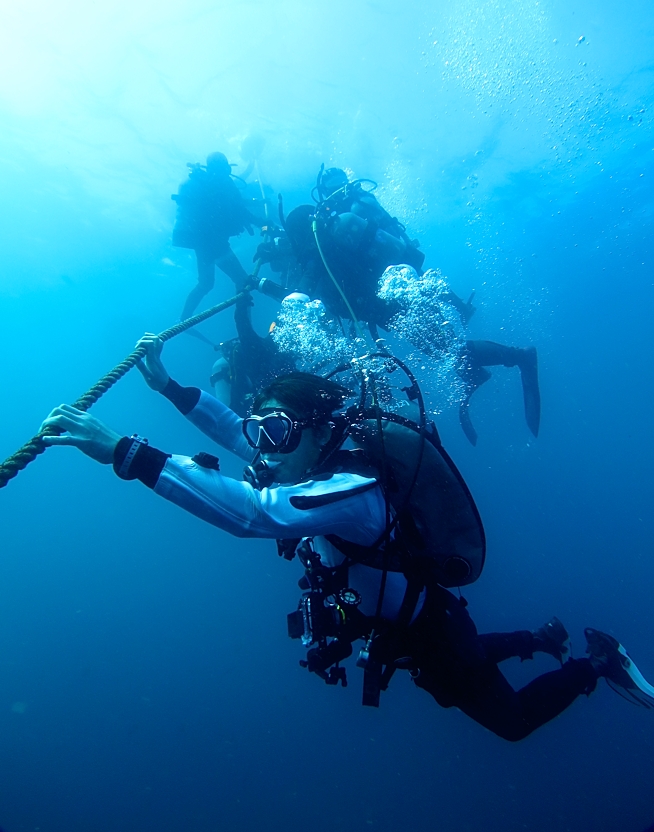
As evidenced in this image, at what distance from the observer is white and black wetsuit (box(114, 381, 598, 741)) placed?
1904 millimetres

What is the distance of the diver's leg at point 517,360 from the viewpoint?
8805 mm

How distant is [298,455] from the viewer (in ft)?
8.64

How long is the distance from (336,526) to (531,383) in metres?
8.77

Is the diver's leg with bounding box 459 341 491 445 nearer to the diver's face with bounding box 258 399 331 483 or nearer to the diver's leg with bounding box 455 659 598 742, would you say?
the diver's leg with bounding box 455 659 598 742

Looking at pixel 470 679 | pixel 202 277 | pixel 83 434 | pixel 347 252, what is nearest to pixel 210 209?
pixel 202 277

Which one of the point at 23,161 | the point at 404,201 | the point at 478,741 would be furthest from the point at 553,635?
the point at 23,161

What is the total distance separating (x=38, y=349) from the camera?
179 feet

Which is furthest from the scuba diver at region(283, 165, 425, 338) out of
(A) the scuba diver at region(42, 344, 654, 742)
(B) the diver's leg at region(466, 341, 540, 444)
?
(A) the scuba diver at region(42, 344, 654, 742)

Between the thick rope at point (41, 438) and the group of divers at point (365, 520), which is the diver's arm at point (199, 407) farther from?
the thick rope at point (41, 438)

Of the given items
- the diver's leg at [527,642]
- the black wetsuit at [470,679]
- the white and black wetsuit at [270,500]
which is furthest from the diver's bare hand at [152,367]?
the diver's leg at [527,642]

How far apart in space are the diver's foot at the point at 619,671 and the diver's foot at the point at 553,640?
643 millimetres

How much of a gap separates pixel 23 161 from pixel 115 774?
2632cm

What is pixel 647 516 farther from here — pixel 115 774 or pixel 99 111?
pixel 99 111

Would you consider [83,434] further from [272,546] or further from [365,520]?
[272,546]
